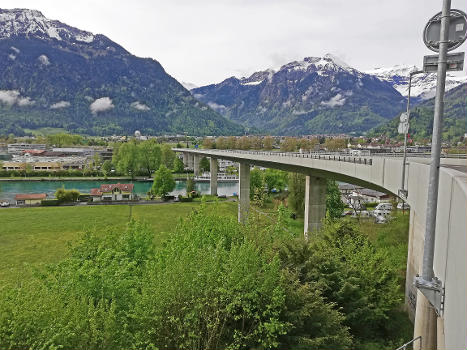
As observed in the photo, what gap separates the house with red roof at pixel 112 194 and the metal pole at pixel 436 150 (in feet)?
210

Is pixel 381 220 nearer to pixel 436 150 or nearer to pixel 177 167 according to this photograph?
pixel 436 150

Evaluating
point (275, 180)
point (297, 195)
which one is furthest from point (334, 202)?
point (275, 180)

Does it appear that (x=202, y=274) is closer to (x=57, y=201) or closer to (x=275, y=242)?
(x=275, y=242)

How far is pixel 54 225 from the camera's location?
45469 millimetres

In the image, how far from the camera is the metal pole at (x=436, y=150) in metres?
6.28

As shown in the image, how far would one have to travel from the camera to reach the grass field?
31.7 metres

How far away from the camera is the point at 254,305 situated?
12195mm

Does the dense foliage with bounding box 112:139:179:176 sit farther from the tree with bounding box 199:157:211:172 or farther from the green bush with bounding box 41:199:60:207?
the green bush with bounding box 41:199:60:207

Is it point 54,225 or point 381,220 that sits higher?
point 381,220

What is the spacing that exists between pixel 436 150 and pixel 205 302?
8.63 metres

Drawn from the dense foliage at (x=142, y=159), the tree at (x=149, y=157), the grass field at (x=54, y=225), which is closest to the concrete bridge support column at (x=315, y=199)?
the grass field at (x=54, y=225)

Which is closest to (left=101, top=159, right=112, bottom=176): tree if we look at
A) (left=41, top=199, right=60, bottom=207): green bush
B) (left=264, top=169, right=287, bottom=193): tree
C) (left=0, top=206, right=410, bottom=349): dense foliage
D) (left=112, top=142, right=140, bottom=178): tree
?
(left=112, top=142, right=140, bottom=178): tree


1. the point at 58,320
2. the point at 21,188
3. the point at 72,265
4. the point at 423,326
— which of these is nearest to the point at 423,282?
the point at 423,326

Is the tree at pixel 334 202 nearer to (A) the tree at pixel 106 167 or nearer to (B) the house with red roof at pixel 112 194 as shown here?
(B) the house with red roof at pixel 112 194
